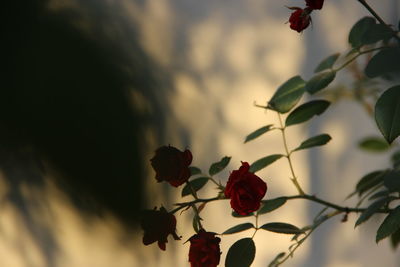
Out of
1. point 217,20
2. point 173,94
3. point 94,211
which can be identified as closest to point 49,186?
point 94,211

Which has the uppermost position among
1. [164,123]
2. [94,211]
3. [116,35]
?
[116,35]

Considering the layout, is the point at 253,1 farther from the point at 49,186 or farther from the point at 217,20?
the point at 49,186

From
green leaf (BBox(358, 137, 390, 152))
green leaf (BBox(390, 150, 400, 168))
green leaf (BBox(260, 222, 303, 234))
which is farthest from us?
green leaf (BBox(358, 137, 390, 152))

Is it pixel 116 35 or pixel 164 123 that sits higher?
pixel 116 35

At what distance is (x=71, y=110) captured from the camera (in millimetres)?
1009

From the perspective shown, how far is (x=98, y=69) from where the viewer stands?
1.04 meters

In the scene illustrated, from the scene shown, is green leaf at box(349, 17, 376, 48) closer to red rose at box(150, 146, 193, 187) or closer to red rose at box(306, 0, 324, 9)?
red rose at box(306, 0, 324, 9)

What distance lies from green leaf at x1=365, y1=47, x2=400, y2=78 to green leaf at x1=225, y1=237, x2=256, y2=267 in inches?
11.1

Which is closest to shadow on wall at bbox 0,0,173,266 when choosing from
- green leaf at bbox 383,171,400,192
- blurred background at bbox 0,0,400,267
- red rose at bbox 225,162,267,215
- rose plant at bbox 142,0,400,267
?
blurred background at bbox 0,0,400,267

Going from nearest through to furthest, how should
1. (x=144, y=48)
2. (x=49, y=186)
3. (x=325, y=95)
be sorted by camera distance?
(x=49, y=186), (x=144, y=48), (x=325, y=95)

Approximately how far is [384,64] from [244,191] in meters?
0.26

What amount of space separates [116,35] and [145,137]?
0.64 ft

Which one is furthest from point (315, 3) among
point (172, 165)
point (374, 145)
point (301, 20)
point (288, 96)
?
point (374, 145)

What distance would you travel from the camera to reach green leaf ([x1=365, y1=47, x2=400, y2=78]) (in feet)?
2.60
